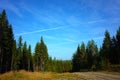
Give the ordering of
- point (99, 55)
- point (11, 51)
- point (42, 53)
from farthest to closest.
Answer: point (42, 53), point (99, 55), point (11, 51)

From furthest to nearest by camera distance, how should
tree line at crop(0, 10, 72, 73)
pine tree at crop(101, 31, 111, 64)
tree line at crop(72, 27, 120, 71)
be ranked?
pine tree at crop(101, 31, 111, 64)
tree line at crop(72, 27, 120, 71)
tree line at crop(0, 10, 72, 73)

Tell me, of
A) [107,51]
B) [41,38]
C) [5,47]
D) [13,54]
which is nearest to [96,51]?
[107,51]

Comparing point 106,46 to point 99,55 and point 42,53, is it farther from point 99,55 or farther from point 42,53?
point 42,53

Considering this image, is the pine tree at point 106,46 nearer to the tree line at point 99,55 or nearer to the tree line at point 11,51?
the tree line at point 99,55

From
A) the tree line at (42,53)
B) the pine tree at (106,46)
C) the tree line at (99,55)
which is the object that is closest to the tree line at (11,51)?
the tree line at (42,53)

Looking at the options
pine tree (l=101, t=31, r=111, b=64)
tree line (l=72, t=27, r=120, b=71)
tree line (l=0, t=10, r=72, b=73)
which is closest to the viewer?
tree line (l=0, t=10, r=72, b=73)

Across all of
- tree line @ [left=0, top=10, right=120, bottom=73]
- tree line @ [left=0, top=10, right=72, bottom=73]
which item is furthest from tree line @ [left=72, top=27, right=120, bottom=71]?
tree line @ [left=0, top=10, right=72, bottom=73]

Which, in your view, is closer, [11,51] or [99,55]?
[11,51]

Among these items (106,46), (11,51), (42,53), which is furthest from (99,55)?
(11,51)

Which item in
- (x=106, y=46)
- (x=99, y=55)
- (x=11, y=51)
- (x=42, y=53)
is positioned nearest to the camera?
(x=11, y=51)

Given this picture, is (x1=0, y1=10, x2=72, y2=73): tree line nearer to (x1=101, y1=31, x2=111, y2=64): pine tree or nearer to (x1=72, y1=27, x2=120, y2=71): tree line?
(x1=72, y1=27, x2=120, y2=71): tree line

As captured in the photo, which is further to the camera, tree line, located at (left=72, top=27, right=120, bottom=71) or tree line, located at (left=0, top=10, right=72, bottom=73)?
tree line, located at (left=72, top=27, right=120, bottom=71)

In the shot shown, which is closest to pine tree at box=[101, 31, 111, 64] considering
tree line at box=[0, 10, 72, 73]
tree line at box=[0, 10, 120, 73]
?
tree line at box=[0, 10, 120, 73]

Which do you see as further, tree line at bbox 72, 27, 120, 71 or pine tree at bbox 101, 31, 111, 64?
pine tree at bbox 101, 31, 111, 64
